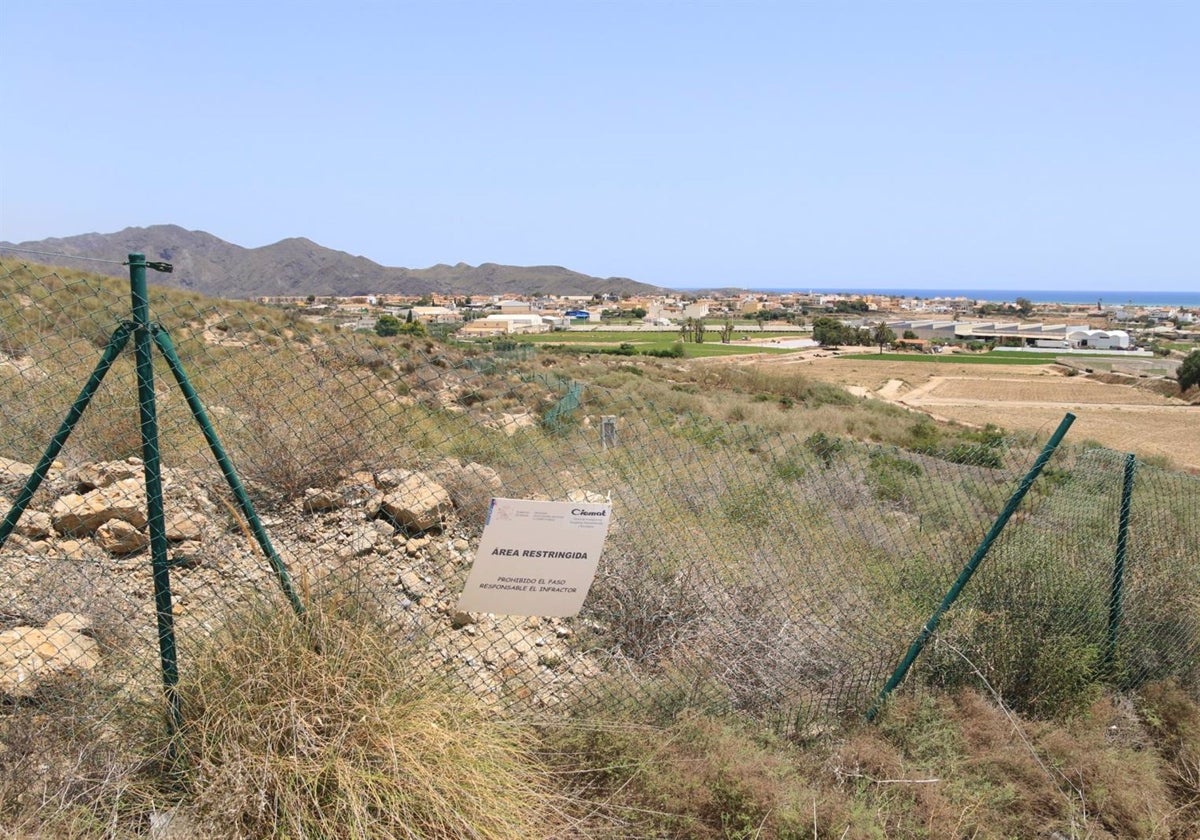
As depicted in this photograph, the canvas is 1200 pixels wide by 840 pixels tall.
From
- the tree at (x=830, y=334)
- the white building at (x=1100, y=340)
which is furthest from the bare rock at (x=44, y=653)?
the white building at (x=1100, y=340)

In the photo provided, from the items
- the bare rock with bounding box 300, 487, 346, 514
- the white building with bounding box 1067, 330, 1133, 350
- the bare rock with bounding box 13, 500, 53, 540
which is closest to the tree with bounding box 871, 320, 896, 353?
the white building with bounding box 1067, 330, 1133, 350

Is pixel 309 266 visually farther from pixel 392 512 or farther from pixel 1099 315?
pixel 1099 315

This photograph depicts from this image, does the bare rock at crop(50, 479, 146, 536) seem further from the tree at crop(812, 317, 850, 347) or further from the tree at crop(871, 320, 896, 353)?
the tree at crop(871, 320, 896, 353)

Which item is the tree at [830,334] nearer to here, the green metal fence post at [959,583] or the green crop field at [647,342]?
the green crop field at [647,342]

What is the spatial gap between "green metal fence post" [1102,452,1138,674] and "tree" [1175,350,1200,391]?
7086cm

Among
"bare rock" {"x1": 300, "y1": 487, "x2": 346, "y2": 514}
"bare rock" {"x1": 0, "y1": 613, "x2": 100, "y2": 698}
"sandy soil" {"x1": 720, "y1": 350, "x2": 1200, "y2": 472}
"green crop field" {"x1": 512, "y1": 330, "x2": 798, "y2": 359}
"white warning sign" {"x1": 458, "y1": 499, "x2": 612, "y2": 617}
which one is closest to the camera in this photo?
"bare rock" {"x1": 0, "y1": 613, "x2": 100, "y2": 698}

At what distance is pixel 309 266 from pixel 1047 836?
142 meters

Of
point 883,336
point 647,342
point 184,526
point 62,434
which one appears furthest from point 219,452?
point 883,336

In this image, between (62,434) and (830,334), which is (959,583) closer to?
(62,434)

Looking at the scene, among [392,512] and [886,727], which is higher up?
[392,512]

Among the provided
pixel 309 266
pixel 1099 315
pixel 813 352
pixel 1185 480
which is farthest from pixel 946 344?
pixel 1185 480

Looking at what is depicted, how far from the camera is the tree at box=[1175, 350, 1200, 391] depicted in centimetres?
6272

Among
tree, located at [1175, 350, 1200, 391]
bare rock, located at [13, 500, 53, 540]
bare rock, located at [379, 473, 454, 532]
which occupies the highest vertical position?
bare rock, located at [379, 473, 454, 532]

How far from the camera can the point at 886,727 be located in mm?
4348
